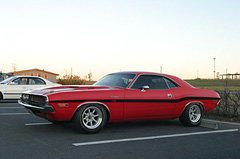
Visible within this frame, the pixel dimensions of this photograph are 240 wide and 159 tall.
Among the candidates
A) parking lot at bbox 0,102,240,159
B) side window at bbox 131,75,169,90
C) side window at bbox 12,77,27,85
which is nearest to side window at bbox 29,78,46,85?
side window at bbox 12,77,27,85

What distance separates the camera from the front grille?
6355 mm

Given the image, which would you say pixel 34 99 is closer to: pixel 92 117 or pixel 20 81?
pixel 92 117

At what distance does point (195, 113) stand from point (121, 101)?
2.54m

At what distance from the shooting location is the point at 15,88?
586 inches

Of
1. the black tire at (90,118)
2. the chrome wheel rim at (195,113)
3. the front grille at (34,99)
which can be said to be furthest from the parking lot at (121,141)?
the front grille at (34,99)

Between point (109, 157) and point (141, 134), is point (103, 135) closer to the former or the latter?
point (141, 134)

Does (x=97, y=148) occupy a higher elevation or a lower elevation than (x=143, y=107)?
lower

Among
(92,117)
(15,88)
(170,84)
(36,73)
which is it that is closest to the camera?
(92,117)

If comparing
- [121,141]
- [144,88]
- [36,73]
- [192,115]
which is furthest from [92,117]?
[36,73]

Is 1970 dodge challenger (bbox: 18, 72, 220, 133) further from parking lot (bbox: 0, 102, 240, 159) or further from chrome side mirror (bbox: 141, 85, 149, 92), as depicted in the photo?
parking lot (bbox: 0, 102, 240, 159)

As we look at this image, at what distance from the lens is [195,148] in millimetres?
5297

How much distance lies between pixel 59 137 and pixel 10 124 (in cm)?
218

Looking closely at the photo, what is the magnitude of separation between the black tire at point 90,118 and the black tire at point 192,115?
8.01 feet

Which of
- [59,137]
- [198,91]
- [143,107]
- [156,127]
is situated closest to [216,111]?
A: [198,91]
